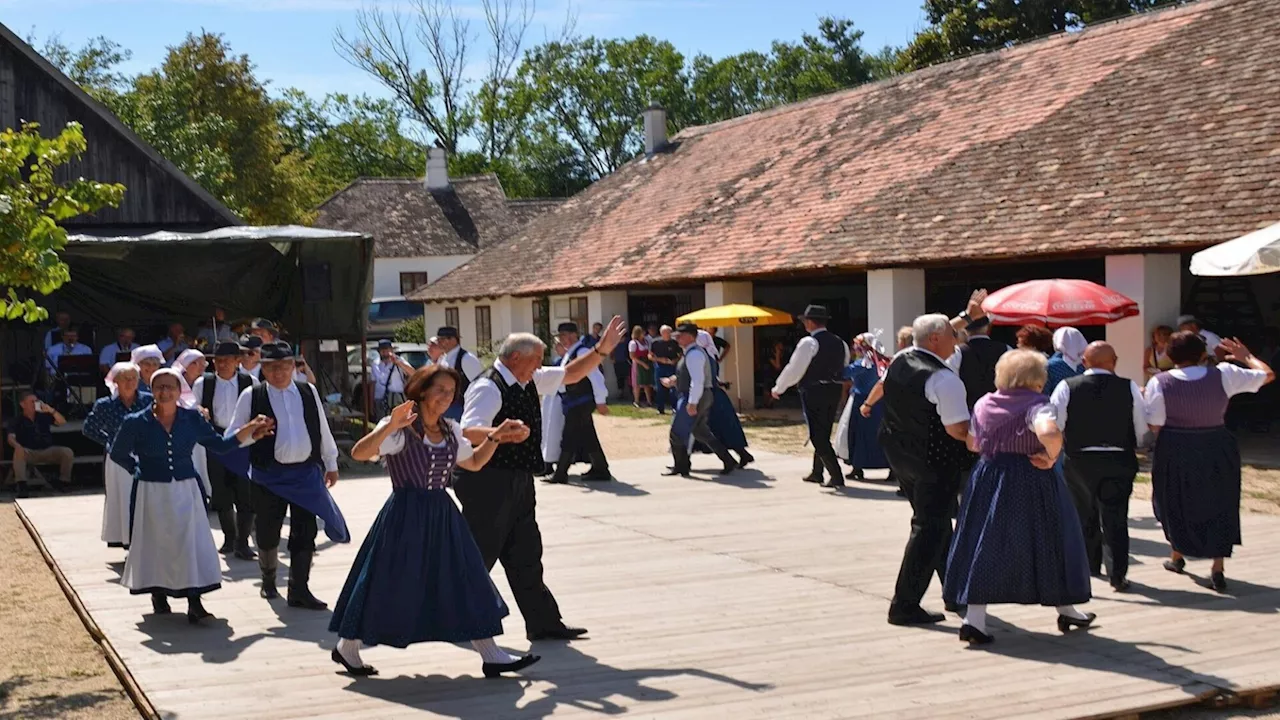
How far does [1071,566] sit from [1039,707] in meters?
1.30

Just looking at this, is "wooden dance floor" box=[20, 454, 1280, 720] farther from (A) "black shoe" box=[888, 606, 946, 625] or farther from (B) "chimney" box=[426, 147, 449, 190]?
(B) "chimney" box=[426, 147, 449, 190]

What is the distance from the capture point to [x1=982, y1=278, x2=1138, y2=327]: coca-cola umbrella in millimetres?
13852

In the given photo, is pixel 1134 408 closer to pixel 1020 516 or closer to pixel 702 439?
pixel 1020 516

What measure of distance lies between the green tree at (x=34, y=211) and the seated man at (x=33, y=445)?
360 inches

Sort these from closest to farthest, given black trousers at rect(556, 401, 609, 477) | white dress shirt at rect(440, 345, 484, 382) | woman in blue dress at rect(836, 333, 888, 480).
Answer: white dress shirt at rect(440, 345, 484, 382), woman in blue dress at rect(836, 333, 888, 480), black trousers at rect(556, 401, 609, 477)

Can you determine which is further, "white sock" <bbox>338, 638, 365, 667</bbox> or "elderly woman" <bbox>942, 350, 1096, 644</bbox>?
"elderly woman" <bbox>942, 350, 1096, 644</bbox>

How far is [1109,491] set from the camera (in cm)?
893

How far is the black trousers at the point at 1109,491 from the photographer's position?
8.87 metres

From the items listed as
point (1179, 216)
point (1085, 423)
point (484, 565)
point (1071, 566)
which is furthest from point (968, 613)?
point (1179, 216)


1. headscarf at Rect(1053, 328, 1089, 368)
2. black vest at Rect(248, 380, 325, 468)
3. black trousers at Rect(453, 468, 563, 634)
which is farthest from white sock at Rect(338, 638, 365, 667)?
headscarf at Rect(1053, 328, 1089, 368)

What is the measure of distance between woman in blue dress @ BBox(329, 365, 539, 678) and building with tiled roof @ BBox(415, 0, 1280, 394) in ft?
42.2

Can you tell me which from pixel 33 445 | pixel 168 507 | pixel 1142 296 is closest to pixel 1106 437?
pixel 168 507

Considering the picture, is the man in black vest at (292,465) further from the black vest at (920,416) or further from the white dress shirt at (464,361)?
the white dress shirt at (464,361)

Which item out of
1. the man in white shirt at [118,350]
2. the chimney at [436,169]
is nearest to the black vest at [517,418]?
the man in white shirt at [118,350]
